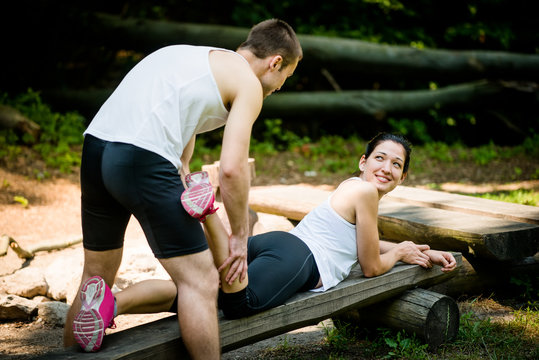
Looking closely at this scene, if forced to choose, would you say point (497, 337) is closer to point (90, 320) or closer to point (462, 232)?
point (462, 232)

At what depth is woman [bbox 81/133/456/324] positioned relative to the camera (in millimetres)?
2412

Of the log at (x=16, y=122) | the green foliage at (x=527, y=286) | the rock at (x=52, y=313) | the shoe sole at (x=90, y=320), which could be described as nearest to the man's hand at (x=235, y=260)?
the shoe sole at (x=90, y=320)

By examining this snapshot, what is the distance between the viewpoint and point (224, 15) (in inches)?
452

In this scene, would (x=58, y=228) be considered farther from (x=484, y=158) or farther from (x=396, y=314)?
(x=484, y=158)

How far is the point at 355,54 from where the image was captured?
10.2 m

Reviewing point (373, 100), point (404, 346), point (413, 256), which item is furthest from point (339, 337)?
point (373, 100)

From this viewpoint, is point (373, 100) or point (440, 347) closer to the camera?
point (440, 347)

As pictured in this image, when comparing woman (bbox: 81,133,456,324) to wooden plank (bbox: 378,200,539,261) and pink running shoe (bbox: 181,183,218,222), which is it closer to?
pink running shoe (bbox: 181,183,218,222)

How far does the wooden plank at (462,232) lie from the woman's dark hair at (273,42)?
1.78 m

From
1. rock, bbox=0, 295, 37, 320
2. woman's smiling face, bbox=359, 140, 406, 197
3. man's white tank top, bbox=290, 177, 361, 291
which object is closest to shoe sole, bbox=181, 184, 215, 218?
man's white tank top, bbox=290, 177, 361, 291

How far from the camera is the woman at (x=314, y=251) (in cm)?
241

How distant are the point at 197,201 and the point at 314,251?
0.95 m

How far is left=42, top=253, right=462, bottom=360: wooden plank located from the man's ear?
1.16 meters

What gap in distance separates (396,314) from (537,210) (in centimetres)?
179
